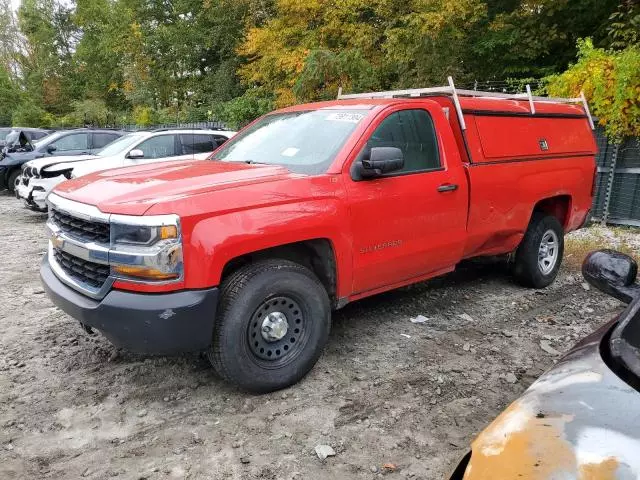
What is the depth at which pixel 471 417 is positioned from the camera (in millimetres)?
3299

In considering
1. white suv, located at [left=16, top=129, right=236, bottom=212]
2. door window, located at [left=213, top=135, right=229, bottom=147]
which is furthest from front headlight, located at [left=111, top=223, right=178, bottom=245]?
door window, located at [left=213, top=135, right=229, bottom=147]

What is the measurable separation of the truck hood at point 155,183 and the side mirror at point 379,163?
1.66 feet

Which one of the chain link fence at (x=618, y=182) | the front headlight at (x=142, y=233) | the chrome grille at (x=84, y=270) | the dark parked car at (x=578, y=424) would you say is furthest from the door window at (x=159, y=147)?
the dark parked car at (x=578, y=424)

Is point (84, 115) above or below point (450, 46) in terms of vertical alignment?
below

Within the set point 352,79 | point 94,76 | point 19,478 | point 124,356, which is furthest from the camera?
point 94,76

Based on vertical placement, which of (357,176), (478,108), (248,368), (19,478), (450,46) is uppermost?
(450,46)

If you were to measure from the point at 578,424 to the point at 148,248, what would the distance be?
7.67ft

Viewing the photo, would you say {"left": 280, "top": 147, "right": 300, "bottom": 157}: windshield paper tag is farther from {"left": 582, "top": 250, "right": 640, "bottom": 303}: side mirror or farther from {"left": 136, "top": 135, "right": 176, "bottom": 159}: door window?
{"left": 136, "top": 135, "right": 176, "bottom": 159}: door window

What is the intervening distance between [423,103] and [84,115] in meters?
34.4

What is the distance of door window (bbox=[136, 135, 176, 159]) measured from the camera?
405 inches

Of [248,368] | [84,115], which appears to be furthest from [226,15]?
[248,368]

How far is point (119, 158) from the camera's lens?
9.68 metres

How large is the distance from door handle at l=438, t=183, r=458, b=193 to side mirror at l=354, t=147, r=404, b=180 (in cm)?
67

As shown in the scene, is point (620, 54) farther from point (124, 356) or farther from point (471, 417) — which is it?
point (124, 356)
